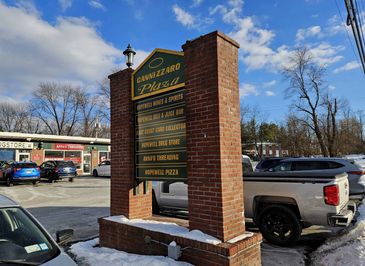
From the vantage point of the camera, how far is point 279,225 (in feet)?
22.5

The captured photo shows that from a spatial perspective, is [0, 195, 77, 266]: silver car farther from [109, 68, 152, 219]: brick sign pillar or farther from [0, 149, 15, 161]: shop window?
[0, 149, 15, 161]: shop window

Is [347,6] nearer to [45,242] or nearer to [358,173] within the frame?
[358,173]

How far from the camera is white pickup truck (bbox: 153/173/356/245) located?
6.27 metres

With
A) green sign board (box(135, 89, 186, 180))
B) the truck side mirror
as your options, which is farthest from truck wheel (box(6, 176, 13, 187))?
the truck side mirror

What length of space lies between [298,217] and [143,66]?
4.45 m

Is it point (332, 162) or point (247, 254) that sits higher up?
point (332, 162)

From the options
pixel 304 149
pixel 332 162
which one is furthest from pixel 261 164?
pixel 304 149

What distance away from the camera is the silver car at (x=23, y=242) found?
2871 millimetres

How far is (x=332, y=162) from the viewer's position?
11422 mm

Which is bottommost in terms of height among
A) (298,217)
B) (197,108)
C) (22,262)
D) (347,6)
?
(298,217)

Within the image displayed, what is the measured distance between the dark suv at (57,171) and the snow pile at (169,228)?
1941 cm

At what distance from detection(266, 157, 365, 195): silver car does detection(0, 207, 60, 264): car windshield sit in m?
8.30

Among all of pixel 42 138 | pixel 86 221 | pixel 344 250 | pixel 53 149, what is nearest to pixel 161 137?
pixel 344 250

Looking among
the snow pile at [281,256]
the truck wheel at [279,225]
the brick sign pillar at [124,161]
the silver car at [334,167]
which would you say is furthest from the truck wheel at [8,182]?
the snow pile at [281,256]
